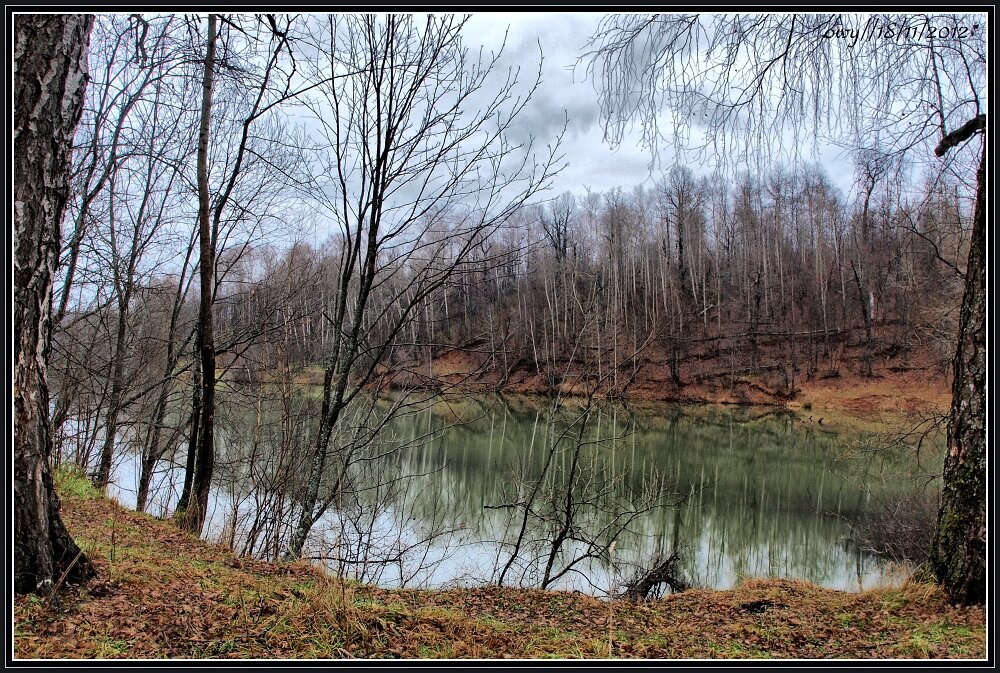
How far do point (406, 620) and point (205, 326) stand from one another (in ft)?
10.8

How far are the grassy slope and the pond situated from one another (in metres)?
1.23

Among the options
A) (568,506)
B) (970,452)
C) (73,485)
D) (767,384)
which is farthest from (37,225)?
(767,384)

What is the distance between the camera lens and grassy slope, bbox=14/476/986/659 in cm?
Answer: 221

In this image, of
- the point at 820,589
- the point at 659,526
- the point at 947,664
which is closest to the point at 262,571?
the point at 947,664

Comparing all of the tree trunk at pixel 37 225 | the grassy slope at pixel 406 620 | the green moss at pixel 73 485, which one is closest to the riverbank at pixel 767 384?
the green moss at pixel 73 485

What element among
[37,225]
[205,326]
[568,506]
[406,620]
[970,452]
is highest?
[37,225]

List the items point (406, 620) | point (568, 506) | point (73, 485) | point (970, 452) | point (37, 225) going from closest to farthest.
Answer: point (37, 225)
point (406, 620)
point (970, 452)
point (73, 485)
point (568, 506)

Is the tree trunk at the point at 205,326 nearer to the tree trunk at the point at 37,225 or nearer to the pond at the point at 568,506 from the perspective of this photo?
the pond at the point at 568,506

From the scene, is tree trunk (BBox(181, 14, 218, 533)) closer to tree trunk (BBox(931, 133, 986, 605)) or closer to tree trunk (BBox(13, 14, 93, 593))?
tree trunk (BBox(13, 14, 93, 593))

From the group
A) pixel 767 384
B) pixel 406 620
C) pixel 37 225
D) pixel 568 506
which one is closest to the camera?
pixel 37 225

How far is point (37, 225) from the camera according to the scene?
225 centimetres

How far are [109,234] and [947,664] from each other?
9.15 m

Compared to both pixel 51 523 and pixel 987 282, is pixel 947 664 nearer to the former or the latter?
pixel 987 282

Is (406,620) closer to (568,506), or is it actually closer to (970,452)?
(970,452)
